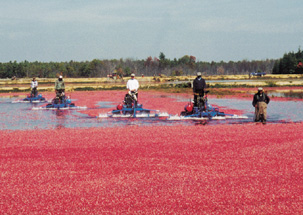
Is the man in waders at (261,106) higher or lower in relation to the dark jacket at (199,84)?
lower

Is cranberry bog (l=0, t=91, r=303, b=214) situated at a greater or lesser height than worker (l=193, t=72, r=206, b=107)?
lesser

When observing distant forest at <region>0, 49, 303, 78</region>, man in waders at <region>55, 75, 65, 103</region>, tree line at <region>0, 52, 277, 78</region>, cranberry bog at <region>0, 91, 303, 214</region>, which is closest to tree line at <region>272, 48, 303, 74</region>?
distant forest at <region>0, 49, 303, 78</region>

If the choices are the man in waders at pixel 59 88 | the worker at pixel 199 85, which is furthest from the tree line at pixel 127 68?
the worker at pixel 199 85

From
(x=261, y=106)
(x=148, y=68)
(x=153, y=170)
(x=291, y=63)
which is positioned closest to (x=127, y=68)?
(x=148, y=68)

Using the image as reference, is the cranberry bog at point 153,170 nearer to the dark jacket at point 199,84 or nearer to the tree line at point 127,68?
the dark jacket at point 199,84

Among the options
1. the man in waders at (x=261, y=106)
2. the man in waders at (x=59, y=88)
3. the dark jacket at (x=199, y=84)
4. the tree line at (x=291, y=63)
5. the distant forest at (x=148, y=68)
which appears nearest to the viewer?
the man in waders at (x=261, y=106)

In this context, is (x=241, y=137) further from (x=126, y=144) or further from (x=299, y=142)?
(x=126, y=144)

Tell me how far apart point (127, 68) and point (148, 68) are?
25499mm

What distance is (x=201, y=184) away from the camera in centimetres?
898

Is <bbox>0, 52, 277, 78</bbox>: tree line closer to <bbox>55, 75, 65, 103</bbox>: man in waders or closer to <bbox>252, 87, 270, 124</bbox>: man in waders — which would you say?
<bbox>55, 75, 65, 103</bbox>: man in waders

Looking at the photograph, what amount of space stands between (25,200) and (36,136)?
27.0 ft

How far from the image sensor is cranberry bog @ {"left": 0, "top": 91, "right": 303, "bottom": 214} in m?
7.75

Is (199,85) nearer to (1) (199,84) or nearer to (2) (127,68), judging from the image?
(1) (199,84)

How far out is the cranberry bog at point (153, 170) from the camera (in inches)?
305
